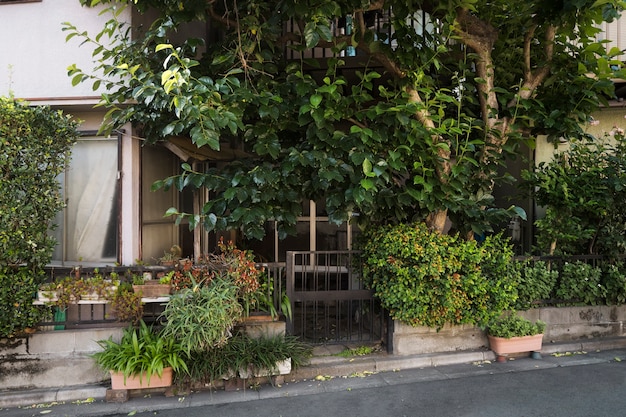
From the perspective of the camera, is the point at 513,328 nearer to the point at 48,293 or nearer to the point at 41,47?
the point at 48,293

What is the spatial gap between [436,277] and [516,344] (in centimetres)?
167

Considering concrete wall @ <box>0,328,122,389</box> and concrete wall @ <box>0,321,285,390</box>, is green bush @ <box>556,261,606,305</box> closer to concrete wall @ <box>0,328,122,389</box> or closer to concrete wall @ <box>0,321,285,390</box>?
concrete wall @ <box>0,321,285,390</box>

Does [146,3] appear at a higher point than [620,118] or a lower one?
higher

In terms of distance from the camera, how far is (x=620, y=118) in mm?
8289

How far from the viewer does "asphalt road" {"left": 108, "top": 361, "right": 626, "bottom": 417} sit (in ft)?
15.1

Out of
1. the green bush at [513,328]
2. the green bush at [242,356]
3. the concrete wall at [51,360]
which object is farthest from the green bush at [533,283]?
the concrete wall at [51,360]

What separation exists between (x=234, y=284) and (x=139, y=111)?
263cm

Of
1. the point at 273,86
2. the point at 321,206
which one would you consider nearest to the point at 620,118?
the point at 321,206

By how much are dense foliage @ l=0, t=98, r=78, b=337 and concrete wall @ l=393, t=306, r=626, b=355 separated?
15.7 feet

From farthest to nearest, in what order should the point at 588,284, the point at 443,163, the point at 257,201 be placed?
1. the point at 588,284
2. the point at 443,163
3. the point at 257,201

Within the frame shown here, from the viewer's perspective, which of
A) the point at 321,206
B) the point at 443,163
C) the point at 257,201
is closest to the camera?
the point at 257,201

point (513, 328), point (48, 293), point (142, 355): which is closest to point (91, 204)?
point (48, 293)

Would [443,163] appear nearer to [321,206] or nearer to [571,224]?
[571,224]

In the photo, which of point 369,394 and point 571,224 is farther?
point 571,224
